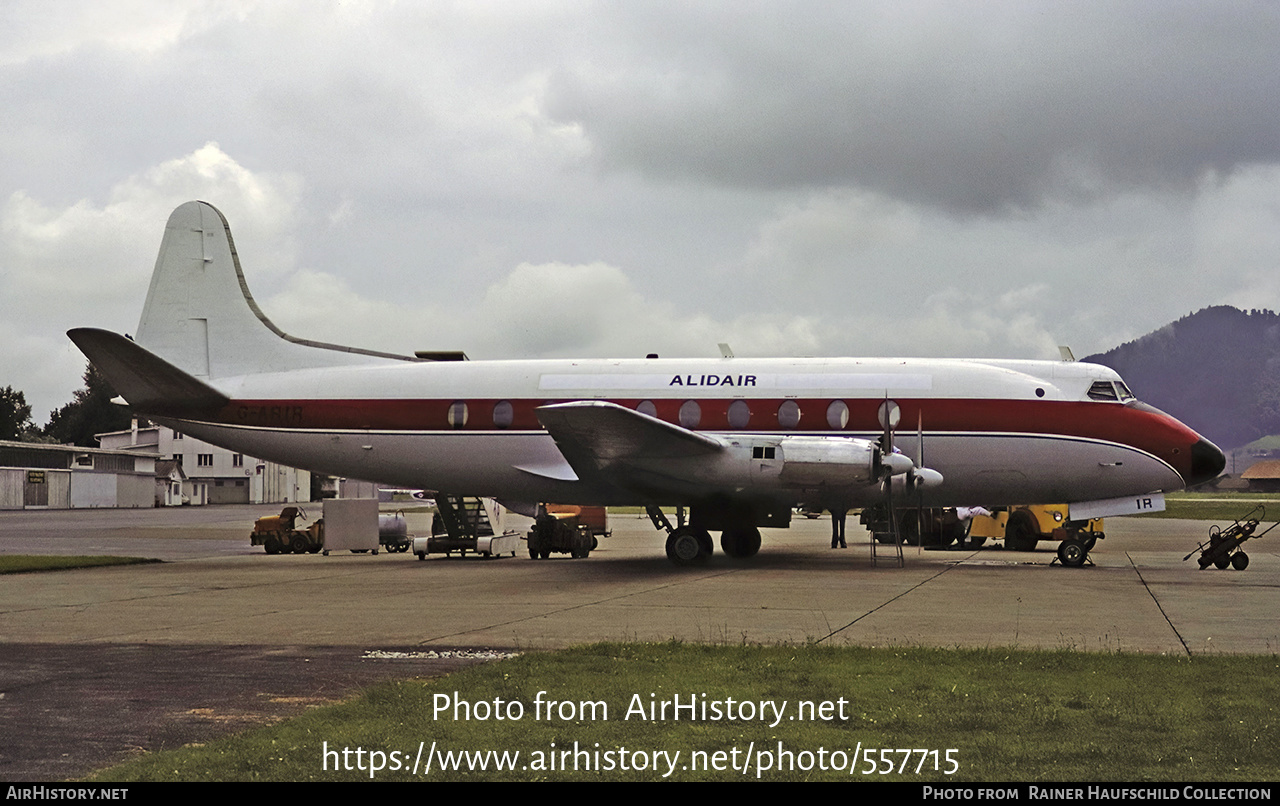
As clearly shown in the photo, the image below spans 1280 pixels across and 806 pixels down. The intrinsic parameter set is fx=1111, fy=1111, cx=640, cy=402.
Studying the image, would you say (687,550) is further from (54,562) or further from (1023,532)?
(1023,532)

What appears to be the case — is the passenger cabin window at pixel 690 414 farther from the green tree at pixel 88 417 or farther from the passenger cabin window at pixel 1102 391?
the green tree at pixel 88 417

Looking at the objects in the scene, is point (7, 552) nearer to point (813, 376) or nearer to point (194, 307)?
point (194, 307)

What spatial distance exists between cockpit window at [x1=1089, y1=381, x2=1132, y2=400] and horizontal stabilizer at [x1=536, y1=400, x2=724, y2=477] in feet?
27.7

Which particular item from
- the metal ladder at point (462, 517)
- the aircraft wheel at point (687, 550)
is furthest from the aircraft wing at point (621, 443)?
the metal ladder at point (462, 517)

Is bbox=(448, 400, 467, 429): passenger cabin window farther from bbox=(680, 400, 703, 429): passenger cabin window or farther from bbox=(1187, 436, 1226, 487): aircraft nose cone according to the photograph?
bbox=(1187, 436, 1226, 487): aircraft nose cone

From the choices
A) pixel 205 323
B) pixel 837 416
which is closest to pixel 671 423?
pixel 837 416

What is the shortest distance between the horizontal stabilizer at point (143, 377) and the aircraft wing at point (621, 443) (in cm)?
963

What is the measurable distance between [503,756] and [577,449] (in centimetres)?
1550

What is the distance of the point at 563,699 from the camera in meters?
8.62

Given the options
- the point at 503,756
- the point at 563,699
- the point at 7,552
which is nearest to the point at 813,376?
the point at 563,699

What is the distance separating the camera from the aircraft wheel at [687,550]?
23703 millimetres

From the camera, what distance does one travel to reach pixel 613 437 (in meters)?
21.5

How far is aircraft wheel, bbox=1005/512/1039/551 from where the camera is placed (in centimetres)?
3353

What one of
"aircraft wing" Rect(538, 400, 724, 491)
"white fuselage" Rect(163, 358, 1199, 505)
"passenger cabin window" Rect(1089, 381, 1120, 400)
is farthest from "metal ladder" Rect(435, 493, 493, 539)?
"passenger cabin window" Rect(1089, 381, 1120, 400)
